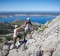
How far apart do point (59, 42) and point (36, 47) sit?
9.29 ft

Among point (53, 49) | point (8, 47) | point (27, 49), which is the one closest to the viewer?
point (53, 49)

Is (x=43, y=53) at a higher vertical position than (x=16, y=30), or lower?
lower

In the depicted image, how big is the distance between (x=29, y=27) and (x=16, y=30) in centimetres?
175

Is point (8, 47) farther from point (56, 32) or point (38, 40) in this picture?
point (56, 32)

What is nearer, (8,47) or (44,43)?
(44,43)

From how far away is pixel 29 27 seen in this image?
82.6 ft

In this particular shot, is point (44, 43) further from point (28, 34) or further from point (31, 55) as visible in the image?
point (28, 34)

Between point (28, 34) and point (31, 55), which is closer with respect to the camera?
point (31, 55)

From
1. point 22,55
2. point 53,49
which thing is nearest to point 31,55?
point 22,55

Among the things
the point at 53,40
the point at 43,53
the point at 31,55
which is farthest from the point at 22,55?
the point at 53,40

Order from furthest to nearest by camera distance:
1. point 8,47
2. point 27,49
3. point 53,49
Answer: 1. point 8,47
2. point 27,49
3. point 53,49

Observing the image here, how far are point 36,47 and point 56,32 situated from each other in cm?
357

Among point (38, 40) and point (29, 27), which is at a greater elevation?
point (29, 27)

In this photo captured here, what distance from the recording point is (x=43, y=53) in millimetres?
22594
